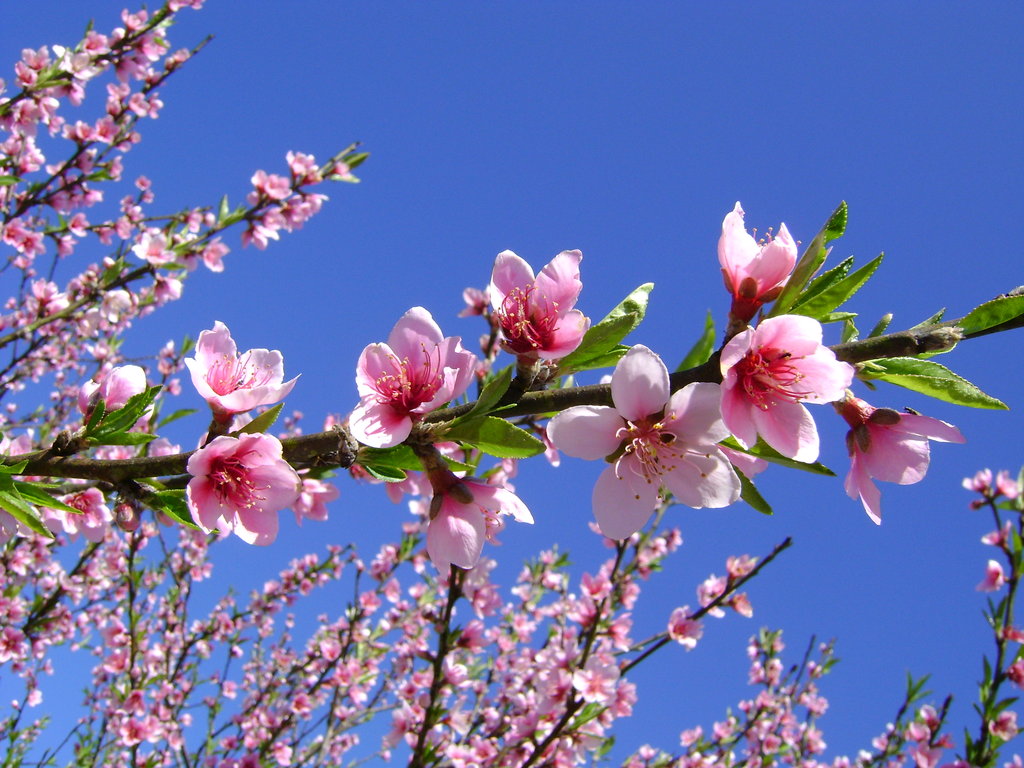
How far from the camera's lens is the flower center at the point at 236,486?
57.6 inches

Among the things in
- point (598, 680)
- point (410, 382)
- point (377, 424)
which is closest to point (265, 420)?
point (377, 424)

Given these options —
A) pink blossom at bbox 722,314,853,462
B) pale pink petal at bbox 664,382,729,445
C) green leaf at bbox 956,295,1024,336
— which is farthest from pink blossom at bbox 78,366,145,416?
green leaf at bbox 956,295,1024,336

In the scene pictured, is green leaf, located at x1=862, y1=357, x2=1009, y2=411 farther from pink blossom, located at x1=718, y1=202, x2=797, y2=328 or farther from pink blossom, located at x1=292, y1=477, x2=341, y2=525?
pink blossom, located at x1=292, y1=477, x2=341, y2=525

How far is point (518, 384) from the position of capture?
55.2 inches

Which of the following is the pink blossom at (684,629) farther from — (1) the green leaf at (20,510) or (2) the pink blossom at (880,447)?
(1) the green leaf at (20,510)

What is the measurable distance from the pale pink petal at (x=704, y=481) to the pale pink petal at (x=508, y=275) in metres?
0.52

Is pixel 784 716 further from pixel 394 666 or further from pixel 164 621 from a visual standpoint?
pixel 164 621

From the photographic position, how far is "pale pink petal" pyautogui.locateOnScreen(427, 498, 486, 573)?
1.51 meters

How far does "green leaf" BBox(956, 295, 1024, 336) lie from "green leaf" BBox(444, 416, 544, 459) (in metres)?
0.82

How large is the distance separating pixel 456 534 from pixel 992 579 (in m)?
5.69

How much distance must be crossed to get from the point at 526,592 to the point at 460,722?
2154 millimetres

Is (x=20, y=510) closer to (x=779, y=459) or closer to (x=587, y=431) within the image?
(x=587, y=431)

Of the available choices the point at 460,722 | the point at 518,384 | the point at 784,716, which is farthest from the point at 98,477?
the point at 784,716

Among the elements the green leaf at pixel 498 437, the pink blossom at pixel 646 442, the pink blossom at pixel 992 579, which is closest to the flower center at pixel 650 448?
the pink blossom at pixel 646 442
